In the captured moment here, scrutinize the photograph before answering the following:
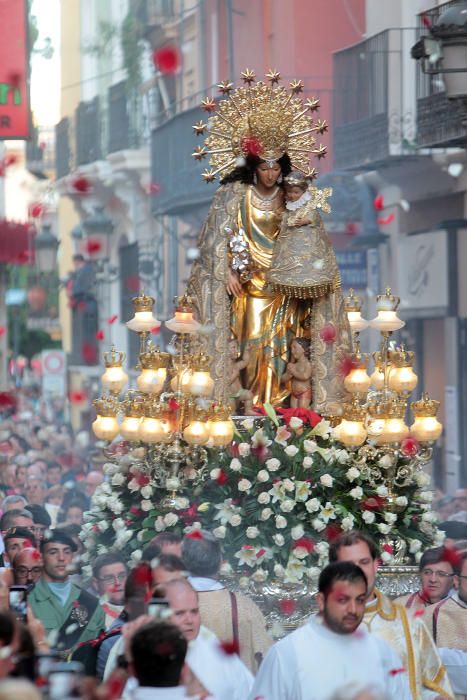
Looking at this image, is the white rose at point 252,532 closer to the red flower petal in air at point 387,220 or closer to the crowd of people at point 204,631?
the crowd of people at point 204,631

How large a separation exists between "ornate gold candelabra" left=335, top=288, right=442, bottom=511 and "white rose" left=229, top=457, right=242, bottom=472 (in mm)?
559

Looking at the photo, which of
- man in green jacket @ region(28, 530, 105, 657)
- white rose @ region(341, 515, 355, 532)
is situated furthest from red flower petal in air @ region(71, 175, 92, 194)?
man in green jacket @ region(28, 530, 105, 657)

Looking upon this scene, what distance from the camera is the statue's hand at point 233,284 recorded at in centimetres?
1163

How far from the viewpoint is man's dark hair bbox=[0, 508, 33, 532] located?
11547 millimetres

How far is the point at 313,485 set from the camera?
10.8 m

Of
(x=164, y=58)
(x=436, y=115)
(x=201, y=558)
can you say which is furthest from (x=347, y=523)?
(x=164, y=58)

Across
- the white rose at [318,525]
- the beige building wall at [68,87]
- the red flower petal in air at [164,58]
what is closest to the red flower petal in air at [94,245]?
the red flower petal in air at [164,58]

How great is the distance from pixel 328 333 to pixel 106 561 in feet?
7.10

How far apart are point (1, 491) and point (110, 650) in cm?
794

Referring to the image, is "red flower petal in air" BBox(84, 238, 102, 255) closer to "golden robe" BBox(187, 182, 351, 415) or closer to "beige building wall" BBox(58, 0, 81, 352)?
"beige building wall" BBox(58, 0, 81, 352)

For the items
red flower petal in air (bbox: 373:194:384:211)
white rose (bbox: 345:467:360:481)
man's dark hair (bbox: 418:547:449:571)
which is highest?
red flower petal in air (bbox: 373:194:384:211)

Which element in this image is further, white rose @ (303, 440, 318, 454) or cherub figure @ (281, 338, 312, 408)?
cherub figure @ (281, 338, 312, 408)

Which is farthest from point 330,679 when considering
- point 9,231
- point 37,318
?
point 37,318

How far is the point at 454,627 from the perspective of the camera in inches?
355
